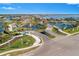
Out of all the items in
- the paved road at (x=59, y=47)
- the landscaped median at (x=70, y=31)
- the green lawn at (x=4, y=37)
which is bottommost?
the paved road at (x=59, y=47)

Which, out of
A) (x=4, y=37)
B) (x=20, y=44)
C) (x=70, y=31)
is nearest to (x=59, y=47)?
(x=70, y=31)

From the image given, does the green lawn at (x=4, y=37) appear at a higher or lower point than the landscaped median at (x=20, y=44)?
higher

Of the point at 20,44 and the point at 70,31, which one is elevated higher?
the point at 70,31

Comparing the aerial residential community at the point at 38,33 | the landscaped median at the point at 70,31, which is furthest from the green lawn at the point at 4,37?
the landscaped median at the point at 70,31

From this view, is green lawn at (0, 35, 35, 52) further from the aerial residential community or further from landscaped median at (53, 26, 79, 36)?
landscaped median at (53, 26, 79, 36)

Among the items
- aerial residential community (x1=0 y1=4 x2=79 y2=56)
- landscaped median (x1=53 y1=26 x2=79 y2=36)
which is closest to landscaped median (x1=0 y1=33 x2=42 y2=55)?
aerial residential community (x1=0 y1=4 x2=79 y2=56)

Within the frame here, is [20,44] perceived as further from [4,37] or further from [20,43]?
[4,37]

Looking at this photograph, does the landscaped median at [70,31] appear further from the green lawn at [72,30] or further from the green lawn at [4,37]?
the green lawn at [4,37]

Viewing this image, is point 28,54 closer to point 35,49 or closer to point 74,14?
point 35,49
